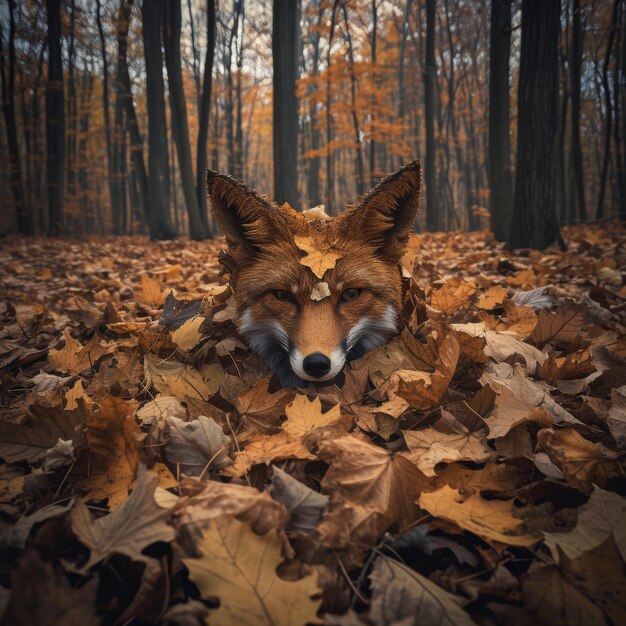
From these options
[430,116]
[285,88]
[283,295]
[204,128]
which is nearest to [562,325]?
[283,295]

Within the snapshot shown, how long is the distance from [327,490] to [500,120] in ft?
36.6

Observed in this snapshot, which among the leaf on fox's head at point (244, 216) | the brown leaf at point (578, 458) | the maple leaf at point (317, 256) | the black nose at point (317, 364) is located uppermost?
the leaf on fox's head at point (244, 216)

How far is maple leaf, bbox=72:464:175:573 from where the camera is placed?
3.36 ft

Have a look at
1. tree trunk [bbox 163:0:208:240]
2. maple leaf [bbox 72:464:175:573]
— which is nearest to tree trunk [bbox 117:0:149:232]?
tree trunk [bbox 163:0:208:240]

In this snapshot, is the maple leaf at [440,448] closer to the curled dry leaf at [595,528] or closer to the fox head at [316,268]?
the curled dry leaf at [595,528]

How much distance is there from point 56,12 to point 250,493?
20880 millimetres

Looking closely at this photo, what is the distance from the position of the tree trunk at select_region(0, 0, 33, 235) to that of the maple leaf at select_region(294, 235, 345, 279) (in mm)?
20744

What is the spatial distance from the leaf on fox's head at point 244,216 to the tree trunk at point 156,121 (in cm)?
1349

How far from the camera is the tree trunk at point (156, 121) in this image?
13180 millimetres

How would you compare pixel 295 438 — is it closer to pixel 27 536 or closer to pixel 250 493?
pixel 250 493

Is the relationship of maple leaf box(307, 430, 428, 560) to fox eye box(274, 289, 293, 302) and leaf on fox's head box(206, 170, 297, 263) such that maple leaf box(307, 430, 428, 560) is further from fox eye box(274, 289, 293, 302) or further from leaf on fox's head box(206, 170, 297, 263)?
leaf on fox's head box(206, 170, 297, 263)

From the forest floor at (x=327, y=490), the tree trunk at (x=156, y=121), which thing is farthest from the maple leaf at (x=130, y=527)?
the tree trunk at (x=156, y=121)

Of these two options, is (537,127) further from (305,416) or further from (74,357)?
(74,357)

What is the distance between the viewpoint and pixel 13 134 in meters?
16.9
